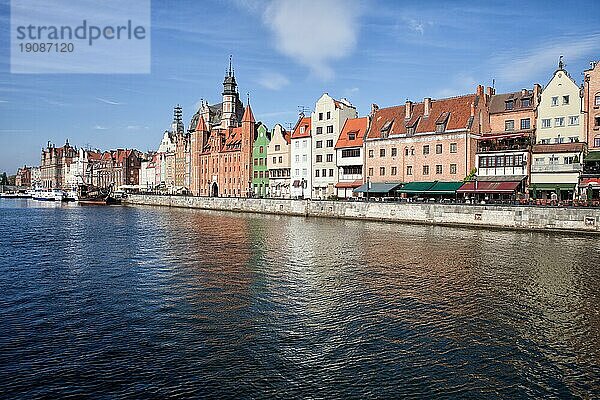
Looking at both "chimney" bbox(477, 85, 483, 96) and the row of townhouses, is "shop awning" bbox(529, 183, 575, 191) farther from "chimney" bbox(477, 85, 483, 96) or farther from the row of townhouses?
"chimney" bbox(477, 85, 483, 96)

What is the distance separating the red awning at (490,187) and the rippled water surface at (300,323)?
871 inches

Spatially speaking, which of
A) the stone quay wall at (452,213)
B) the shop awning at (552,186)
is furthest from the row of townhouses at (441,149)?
the stone quay wall at (452,213)

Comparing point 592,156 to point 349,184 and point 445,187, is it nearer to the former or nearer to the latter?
point 445,187

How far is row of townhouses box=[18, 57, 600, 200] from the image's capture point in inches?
2250

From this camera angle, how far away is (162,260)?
105 feet

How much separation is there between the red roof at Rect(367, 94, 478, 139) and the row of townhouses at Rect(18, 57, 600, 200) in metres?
0.16

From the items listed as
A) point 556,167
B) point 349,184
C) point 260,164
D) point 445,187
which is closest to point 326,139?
point 349,184

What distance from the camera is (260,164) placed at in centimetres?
9831

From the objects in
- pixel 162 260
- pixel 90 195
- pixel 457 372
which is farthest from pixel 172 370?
pixel 90 195

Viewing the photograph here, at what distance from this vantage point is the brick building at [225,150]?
333ft

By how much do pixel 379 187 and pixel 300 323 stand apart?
5393cm

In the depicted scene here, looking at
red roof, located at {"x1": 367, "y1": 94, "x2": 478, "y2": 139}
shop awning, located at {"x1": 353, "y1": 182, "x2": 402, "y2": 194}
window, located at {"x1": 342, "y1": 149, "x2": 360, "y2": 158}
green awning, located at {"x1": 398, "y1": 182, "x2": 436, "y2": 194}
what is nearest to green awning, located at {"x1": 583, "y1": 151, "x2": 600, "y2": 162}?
red roof, located at {"x1": 367, "y1": 94, "x2": 478, "y2": 139}

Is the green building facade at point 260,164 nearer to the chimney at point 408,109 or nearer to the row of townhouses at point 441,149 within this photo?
the row of townhouses at point 441,149

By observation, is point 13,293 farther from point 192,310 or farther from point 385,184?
point 385,184
